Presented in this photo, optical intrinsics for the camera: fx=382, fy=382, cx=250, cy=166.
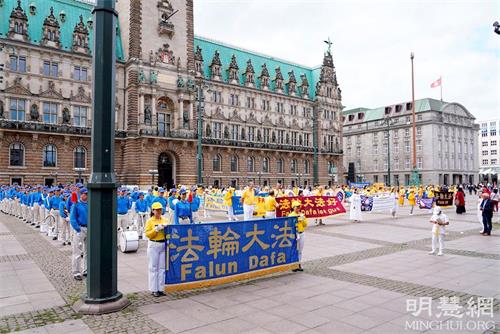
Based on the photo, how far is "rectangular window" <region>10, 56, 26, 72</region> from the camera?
42719 millimetres

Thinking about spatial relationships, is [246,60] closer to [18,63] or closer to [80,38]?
[80,38]

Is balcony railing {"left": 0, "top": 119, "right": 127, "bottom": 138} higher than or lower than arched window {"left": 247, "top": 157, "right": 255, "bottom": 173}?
higher

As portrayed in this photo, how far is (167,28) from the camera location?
51.4 meters

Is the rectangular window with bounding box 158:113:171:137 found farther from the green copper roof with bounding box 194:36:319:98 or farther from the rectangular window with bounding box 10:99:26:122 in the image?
the rectangular window with bounding box 10:99:26:122

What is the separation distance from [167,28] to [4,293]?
160 ft

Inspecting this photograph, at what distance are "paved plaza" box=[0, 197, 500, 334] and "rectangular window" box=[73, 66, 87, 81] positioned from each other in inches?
1553

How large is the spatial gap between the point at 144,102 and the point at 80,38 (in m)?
11.2

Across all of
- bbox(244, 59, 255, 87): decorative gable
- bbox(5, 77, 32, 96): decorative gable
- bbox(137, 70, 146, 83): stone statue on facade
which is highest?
bbox(244, 59, 255, 87): decorative gable

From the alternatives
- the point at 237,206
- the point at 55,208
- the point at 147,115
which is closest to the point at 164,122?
the point at 147,115

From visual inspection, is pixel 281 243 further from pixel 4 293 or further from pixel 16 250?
pixel 16 250

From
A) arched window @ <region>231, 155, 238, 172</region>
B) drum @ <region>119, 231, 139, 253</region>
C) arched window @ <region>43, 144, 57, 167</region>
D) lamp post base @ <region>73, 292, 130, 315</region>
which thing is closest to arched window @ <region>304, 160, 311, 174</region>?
arched window @ <region>231, 155, 238, 172</region>

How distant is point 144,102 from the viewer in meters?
49.3

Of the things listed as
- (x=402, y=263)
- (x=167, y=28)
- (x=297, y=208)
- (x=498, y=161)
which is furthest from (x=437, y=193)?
(x=498, y=161)

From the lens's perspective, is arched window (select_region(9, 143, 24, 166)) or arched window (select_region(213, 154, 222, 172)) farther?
arched window (select_region(213, 154, 222, 172))
